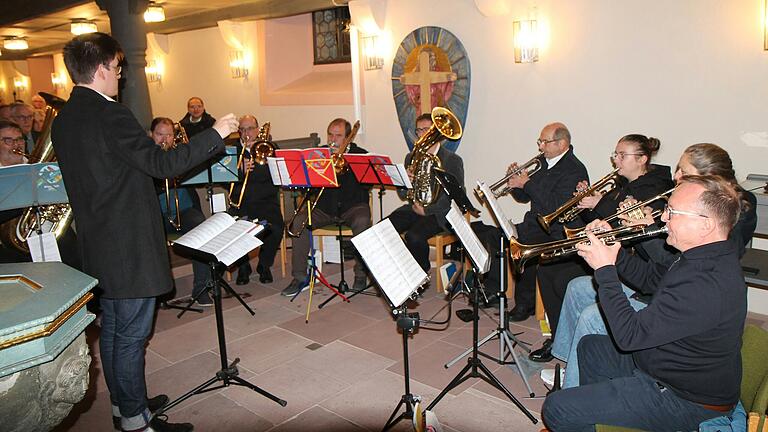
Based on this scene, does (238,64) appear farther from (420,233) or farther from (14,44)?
(14,44)

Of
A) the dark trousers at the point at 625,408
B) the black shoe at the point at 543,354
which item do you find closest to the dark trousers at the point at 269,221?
the black shoe at the point at 543,354

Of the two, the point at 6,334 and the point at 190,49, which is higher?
the point at 190,49

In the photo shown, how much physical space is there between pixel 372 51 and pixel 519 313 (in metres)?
3.70

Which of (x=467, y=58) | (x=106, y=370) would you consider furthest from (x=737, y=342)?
(x=467, y=58)

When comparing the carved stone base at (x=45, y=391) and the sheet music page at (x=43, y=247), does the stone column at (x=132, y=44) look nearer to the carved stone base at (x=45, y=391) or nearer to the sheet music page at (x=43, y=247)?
the sheet music page at (x=43, y=247)

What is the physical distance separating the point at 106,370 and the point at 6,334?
1458 mm

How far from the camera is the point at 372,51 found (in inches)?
275

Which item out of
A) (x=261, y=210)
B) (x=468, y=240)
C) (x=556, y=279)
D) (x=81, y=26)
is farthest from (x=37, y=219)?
(x=81, y=26)

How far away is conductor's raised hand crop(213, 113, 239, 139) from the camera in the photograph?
2.77 meters

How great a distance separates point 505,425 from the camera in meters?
3.23

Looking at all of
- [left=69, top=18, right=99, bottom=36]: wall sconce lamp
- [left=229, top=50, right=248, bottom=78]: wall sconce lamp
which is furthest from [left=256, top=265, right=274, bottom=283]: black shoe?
[left=69, top=18, right=99, bottom=36]: wall sconce lamp

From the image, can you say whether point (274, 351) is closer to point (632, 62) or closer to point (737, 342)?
point (737, 342)

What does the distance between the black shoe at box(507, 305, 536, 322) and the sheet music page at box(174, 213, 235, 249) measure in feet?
8.09

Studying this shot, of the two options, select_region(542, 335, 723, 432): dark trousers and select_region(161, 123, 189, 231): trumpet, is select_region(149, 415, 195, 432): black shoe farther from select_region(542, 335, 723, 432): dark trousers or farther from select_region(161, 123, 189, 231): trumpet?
select_region(161, 123, 189, 231): trumpet
